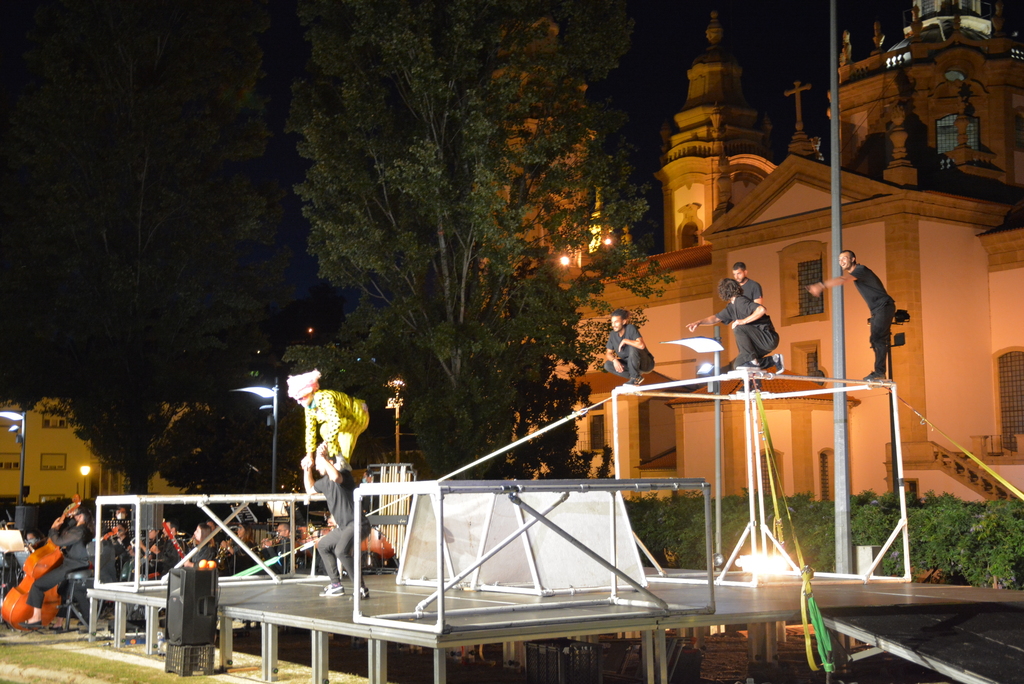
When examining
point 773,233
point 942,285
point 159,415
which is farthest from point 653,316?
point 159,415

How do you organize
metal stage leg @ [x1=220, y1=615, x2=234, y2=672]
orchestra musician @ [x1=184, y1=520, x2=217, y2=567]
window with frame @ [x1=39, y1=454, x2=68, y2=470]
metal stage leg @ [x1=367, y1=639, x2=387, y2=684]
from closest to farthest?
metal stage leg @ [x1=367, y1=639, x2=387, y2=684] → metal stage leg @ [x1=220, y1=615, x2=234, y2=672] → orchestra musician @ [x1=184, y1=520, x2=217, y2=567] → window with frame @ [x1=39, y1=454, x2=68, y2=470]

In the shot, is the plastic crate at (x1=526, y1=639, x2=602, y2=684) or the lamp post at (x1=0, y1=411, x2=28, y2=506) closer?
the plastic crate at (x1=526, y1=639, x2=602, y2=684)

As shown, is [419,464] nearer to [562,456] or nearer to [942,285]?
[562,456]

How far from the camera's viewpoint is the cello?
52.1 ft

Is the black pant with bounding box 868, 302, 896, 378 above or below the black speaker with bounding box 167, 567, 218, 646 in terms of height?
above

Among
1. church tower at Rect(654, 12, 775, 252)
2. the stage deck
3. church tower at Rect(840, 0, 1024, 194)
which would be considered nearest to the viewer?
the stage deck

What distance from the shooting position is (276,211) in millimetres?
34281

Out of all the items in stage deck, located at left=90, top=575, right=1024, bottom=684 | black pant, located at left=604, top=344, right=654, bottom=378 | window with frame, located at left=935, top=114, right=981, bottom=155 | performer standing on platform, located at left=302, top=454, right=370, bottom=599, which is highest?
window with frame, located at left=935, top=114, right=981, bottom=155

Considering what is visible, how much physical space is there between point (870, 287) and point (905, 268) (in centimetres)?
2346

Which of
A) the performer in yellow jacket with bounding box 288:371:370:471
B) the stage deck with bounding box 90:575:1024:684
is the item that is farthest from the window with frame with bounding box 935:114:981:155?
the performer in yellow jacket with bounding box 288:371:370:471

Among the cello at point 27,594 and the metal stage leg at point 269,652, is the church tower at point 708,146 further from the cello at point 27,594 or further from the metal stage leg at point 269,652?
the metal stage leg at point 269,652

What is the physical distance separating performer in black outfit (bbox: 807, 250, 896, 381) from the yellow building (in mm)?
19010

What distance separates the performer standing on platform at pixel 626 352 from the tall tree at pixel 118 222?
19.1 meters

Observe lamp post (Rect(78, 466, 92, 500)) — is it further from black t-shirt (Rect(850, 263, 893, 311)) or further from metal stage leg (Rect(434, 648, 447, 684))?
metal stage leg (Rect(434, 648, 447, 684))
